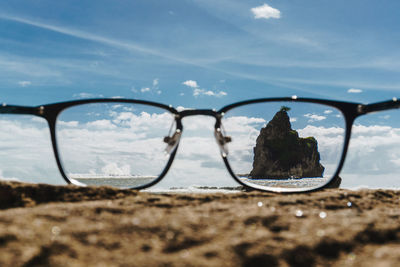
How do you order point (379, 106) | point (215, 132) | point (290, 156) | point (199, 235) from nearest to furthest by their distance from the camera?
point (199, 235)
point (379, 106)
point (215, 132)
point (290, 156)

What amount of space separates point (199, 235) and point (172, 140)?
148 cm

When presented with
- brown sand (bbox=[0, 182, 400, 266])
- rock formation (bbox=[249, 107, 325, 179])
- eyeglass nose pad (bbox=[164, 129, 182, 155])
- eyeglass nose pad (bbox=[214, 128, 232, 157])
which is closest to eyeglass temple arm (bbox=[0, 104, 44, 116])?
eyeglass nose pad (bbox=[164, 129, 182, 155])

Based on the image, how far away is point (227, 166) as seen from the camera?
6.92 feet

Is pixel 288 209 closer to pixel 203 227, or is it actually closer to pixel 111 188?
pixel 203 227

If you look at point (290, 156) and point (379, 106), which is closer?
point (379, 106)

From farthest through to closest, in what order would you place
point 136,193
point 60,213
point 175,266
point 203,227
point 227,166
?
point 227,166 → point 136,193 → point 60,213 → point 203,227 → point 175,266

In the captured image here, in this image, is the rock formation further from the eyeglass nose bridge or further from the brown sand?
the brown sand

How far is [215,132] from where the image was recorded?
2240mm

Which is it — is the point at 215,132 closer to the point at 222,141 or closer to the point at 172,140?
the point at 222,141

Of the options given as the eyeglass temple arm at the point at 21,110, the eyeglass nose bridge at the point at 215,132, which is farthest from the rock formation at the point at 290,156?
the eyeglass temple arm at the point at 21,110

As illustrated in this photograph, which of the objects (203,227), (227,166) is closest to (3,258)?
(203,227)

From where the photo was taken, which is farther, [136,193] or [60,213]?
[136,193]

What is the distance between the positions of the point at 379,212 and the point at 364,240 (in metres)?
0.38

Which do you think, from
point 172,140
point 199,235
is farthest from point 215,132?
point 199,235
